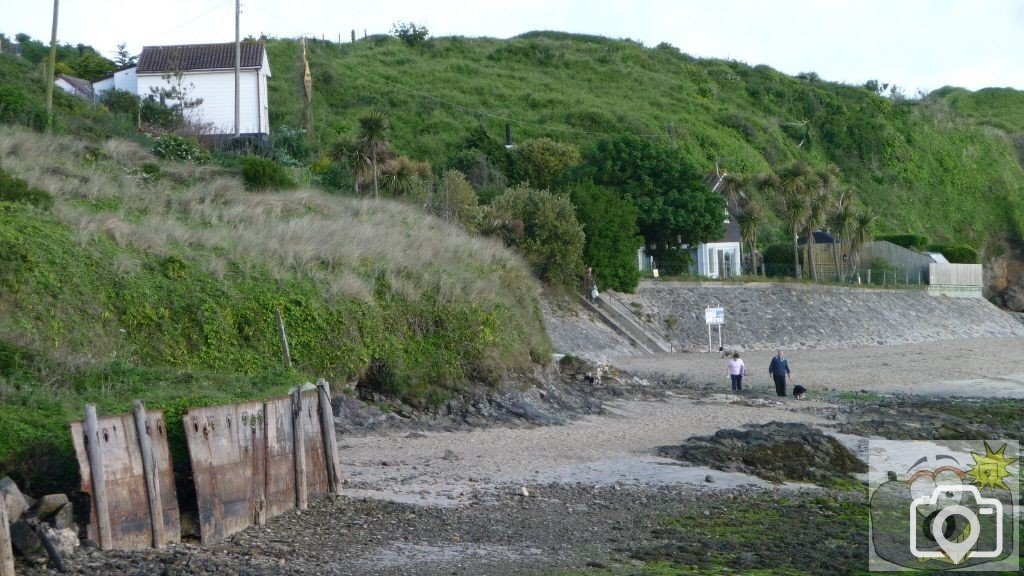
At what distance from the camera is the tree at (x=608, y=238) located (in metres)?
45.8

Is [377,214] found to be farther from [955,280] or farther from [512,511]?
[955,280]

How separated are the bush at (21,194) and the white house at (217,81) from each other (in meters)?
26.7

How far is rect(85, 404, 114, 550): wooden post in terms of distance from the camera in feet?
34.3

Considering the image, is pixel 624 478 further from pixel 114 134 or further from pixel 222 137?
pixel 222 137

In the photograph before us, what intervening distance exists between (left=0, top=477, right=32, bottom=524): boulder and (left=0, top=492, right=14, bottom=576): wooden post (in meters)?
0.39

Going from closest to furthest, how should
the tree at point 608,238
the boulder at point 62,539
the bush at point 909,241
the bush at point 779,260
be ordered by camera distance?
the boulder at point 62,539 < the tree at point 608,238 < the bush at point 779,260 < the bush at point 909,241

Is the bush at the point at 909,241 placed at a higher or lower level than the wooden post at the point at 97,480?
higher

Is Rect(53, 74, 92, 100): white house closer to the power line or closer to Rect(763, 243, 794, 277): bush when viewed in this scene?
the power line

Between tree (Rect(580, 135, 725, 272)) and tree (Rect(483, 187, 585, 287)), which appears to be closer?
tree (Rect(483, 187, 585, 287))

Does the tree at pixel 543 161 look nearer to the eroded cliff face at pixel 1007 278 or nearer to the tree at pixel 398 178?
the tree at pixel 398 178

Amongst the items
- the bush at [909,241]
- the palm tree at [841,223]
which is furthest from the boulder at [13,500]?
the bush at [909,241]

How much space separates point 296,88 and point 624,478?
68.3 metres

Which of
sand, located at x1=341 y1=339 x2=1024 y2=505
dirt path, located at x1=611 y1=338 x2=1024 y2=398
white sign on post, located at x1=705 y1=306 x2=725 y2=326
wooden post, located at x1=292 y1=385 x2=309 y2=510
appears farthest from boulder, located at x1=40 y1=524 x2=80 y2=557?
white sign on post, located at x1=705 y1=306 x2=725 y2=326

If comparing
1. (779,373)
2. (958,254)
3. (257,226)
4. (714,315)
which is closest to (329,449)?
(257,226)
